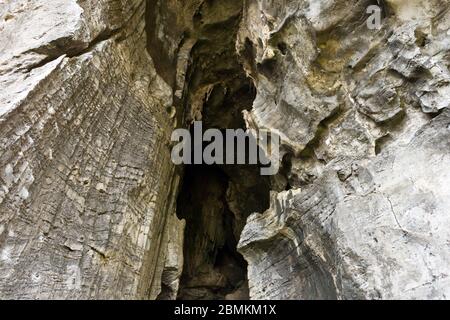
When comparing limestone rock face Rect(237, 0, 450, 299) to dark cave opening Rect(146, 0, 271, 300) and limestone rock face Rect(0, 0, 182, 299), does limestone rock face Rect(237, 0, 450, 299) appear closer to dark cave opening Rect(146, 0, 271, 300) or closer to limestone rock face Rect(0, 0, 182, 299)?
limestone rock face Rect(0, 0, 182, 299)

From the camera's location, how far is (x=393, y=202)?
412 centimetres

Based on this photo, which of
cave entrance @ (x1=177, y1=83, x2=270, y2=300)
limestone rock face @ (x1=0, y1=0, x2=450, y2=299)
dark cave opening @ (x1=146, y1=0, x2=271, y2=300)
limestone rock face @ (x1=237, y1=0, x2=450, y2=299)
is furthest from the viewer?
cave entrance @ (x1=177, y1=83, x2=270, y2=300)

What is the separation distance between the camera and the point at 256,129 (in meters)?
6.67

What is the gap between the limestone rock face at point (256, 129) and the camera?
4113 millimetres

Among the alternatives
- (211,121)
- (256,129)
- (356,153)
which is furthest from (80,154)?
(211,121)

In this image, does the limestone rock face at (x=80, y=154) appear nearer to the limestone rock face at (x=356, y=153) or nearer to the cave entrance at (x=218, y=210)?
the limestone rock face at (x=356, y=153)

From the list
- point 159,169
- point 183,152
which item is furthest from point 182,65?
point 159,169

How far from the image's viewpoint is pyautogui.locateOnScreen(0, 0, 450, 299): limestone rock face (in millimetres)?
4113

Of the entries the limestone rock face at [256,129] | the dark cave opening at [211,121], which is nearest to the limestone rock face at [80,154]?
the limestone rock face at [256,129]

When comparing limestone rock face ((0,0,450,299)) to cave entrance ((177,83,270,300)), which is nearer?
limestone rock face ((0,0,450,299))
